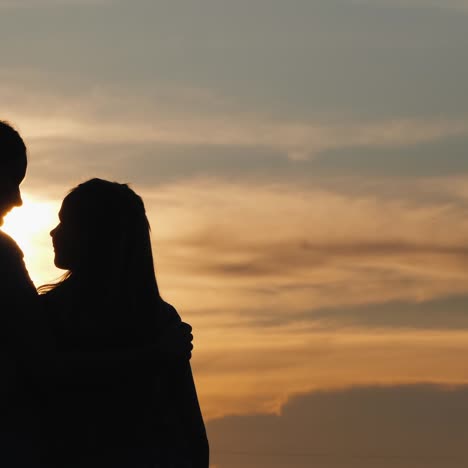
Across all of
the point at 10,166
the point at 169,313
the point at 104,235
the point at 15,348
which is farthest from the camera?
the point at 169,313

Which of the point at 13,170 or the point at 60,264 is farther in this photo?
the point at 60,264

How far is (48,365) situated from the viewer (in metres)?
5.09

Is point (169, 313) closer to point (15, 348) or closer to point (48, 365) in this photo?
point (48, 365)

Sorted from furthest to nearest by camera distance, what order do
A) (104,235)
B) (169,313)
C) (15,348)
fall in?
(169,313)
(104,235)
(15,348)

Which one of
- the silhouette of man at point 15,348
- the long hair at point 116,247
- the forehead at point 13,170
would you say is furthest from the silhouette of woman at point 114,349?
the forehead at point 13,170

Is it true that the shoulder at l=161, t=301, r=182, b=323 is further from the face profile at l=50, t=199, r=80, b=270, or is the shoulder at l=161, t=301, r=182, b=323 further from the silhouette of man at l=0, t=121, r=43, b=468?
the silhouette of man at l=0, t=121, r=43, b=468

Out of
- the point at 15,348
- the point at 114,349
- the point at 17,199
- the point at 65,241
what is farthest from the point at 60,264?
the point at 15,348

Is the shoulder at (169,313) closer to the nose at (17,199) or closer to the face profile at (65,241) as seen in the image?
the face profile at (65,241)

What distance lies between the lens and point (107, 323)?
5.40 m

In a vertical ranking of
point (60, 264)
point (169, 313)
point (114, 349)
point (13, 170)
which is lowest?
point (114, 349)

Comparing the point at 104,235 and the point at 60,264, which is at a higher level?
the point at 104,235

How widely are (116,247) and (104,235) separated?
0.44 ft

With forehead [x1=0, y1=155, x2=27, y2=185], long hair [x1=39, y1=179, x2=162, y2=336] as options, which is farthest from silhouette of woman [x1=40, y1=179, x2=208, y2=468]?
forehead [x1=0, y1=155, x2=27, y2=185]

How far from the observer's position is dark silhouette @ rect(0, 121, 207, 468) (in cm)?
493
